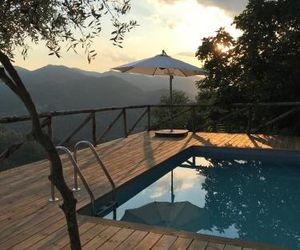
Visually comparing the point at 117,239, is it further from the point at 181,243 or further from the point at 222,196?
the point at 222,196

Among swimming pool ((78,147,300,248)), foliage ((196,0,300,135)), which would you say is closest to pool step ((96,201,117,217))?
swimming pool ((78,147,300,248))

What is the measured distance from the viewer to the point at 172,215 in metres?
5.88

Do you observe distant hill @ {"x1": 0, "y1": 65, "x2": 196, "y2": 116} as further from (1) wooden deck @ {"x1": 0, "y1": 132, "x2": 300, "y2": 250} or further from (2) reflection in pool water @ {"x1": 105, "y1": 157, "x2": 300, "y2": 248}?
Result: (1) wooden deck @ {"x1": 0, "y1": 132, "x2": 300, "y2": 250}

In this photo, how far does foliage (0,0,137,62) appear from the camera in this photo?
7.21ft

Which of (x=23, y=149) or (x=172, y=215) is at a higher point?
(x=172, y=215)

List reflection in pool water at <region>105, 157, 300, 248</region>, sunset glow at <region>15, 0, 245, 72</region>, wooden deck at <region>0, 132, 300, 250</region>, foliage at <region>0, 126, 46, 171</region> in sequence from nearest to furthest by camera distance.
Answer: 1. sunset glow at <region>15, 0, 245, 72</region>
2. wooden deck at <region>0, 132, 300, 250</region>
3. reflection in pool water at <region>105, 157, 300, 248</region>
4. foliage at <region>0, 126, 46, 171</region>

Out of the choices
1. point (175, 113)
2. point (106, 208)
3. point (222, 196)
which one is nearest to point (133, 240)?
point (106, 208)

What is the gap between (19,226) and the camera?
4.14 metres

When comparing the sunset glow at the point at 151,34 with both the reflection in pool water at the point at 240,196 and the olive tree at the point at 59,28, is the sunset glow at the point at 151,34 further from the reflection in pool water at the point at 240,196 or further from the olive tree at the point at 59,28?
the reflection in pool water at the point at 240,196

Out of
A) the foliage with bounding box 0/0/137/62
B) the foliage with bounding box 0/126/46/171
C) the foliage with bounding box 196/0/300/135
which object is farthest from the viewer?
the foliage with bounding box 0/126/46/171

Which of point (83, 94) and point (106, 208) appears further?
point (83, 94)

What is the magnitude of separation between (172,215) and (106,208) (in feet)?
3.84

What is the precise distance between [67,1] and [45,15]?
6.9 inches

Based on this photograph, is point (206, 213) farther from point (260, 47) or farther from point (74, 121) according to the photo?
point (74, 121)
